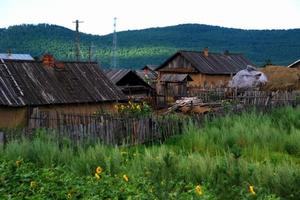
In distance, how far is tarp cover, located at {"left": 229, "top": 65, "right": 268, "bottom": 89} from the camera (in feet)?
108

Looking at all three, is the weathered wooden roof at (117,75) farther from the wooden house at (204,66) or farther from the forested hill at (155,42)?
the forested hill at (155,42)

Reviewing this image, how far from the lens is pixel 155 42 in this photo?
141m

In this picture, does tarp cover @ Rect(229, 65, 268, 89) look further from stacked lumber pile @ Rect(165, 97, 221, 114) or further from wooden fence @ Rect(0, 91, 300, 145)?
wooden fence @ Rect(0, 91, 300, 145)

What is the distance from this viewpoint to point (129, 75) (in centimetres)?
3259

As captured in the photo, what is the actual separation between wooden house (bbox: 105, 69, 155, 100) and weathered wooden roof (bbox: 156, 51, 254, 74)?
14121mm

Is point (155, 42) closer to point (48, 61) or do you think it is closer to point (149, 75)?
point (149, 75)

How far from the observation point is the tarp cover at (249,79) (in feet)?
108

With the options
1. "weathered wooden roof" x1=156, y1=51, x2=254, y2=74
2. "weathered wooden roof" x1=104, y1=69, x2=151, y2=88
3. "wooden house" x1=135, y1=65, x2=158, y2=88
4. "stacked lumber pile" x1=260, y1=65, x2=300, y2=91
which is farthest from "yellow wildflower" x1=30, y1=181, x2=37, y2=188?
"weathered wooden roof" x1=156, y1=51, x2=254, y2=74

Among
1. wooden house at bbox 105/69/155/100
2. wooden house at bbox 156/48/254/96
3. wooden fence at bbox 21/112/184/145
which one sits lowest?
wooden fence at bbox 21/112/184/145

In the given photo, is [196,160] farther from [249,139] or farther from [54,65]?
[54,65]

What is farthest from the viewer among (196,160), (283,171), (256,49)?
(256,49)

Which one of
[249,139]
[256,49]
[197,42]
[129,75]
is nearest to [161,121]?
[249,139]

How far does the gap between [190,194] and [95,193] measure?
127 centimetres

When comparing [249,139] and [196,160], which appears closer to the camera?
[196,160]
